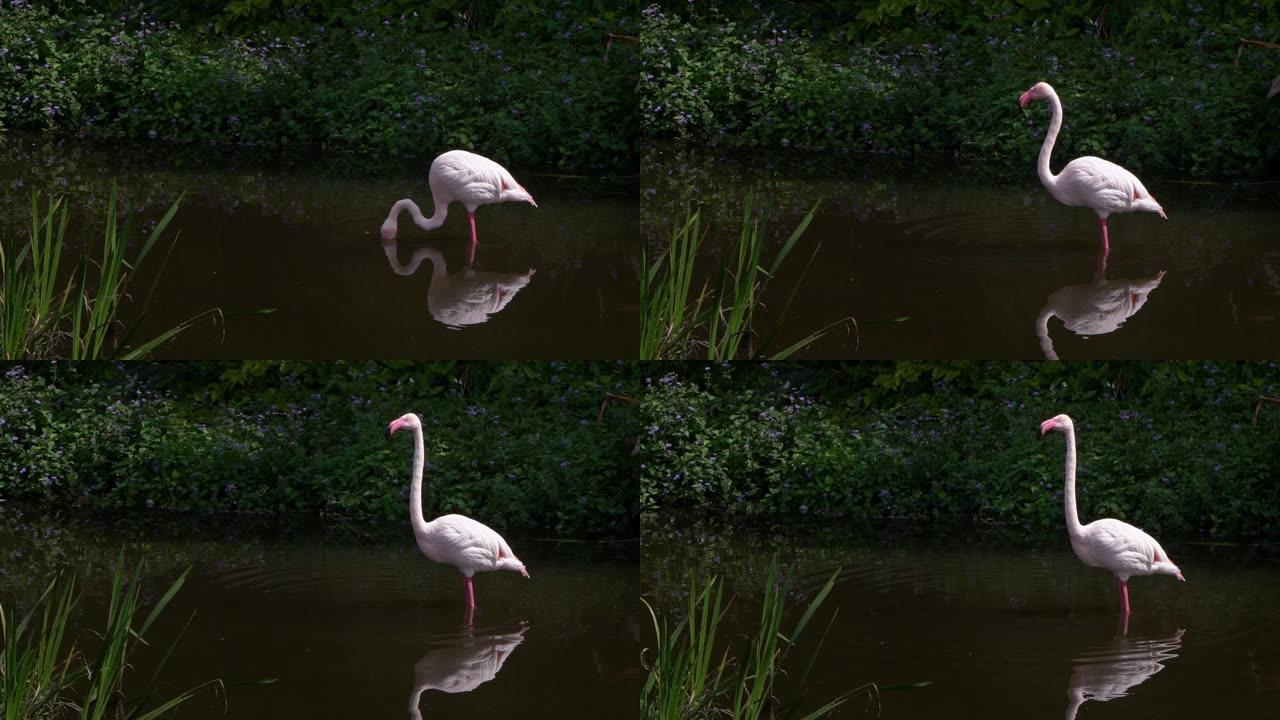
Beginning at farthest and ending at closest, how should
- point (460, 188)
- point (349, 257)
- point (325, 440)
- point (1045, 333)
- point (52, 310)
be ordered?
1. point (325, 440)
2. point (460, 188)
3. point (349, 257)
4. point (1045, 333)
5. point (52, 310)

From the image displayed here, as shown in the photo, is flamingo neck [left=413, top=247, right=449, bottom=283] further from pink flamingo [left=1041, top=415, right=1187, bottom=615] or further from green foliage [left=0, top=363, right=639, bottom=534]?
pink flamingo [left=1041, top=415, right=1187, bottom=615]

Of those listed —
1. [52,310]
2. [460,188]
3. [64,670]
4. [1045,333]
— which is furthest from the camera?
[460,188]

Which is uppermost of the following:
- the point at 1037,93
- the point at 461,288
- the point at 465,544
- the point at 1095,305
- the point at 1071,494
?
the point at 1037,93

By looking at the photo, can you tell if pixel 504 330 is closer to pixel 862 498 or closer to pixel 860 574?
pixel 860 574

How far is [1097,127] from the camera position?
8070 mm

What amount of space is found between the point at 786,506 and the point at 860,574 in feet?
4.00

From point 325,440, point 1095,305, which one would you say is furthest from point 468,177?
point 1095,305

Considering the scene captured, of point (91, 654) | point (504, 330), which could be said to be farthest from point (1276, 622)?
point (91, 654)

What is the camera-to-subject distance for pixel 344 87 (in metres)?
8.88

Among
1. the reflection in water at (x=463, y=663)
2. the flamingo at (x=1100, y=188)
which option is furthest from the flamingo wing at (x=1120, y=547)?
the reflection in water at (x=463, y=663)

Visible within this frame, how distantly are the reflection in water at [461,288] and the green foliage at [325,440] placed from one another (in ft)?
3.00

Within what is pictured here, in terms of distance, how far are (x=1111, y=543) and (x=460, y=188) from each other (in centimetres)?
334

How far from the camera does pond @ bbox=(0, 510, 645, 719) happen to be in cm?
523

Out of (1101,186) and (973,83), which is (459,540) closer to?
(1101,186)
